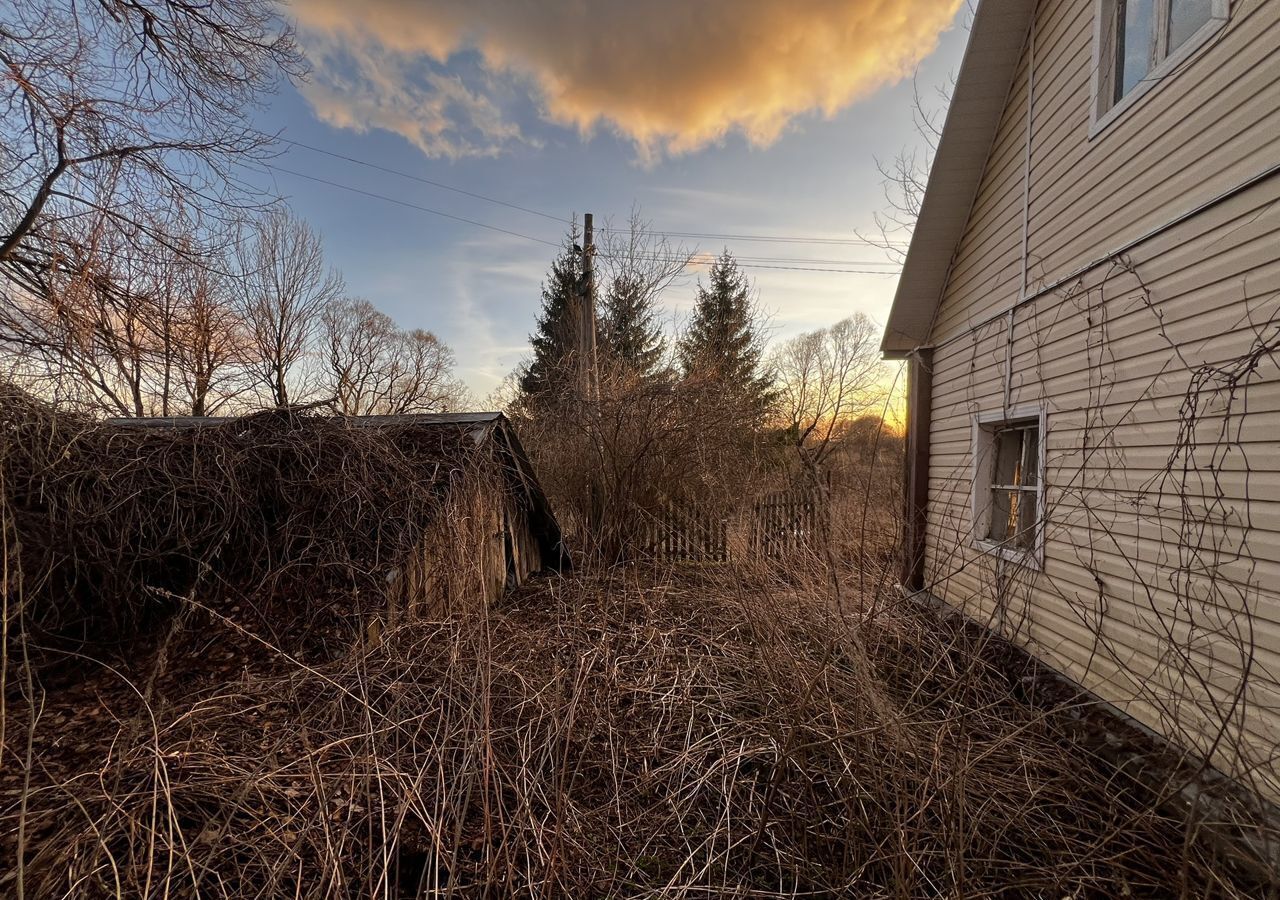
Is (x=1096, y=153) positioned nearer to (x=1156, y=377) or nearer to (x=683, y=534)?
(x=1156, y=377)

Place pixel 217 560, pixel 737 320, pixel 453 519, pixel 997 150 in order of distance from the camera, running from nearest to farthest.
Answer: pixel 217 560 → pixel 453 519 → pixel 997 150 → pixel 737 320

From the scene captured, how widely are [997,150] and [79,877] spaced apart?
8.60 meters

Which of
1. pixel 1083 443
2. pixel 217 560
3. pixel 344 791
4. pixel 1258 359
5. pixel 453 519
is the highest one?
pixel 1258 359

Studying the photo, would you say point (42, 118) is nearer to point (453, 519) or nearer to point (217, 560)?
point (217, 560)

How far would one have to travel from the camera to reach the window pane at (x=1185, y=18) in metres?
3.16

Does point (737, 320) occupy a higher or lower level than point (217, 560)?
higher

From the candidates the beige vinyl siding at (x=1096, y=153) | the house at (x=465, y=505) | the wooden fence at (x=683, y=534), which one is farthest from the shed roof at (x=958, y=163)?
the house at (x=465, y=505)

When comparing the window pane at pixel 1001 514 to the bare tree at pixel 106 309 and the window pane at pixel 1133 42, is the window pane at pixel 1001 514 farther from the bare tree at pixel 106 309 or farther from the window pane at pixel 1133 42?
the bare tree at pixel 106 309

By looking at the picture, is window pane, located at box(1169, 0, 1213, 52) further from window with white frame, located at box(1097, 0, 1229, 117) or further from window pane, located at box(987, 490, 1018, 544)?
window pane, located at box(987, 490, 1018, 544)

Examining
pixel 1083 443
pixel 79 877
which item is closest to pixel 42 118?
pixel 79 877

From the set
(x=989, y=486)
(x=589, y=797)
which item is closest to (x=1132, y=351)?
(x=989, y=486)

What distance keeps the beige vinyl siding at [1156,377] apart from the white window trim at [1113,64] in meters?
0.06

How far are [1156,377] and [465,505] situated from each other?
17.6ft

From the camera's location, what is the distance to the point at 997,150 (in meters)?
5.64
